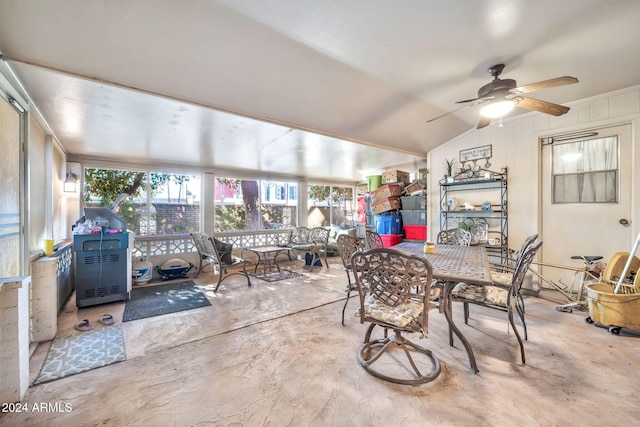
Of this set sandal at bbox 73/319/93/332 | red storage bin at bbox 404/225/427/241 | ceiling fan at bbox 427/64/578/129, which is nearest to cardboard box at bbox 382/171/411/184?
red storage bin at bbox 404/225/427/241

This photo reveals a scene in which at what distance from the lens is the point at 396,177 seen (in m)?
5.98

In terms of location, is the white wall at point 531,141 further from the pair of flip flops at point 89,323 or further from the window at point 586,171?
the pair of flip flops at point 89,323

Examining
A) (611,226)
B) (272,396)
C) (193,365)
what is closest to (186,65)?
(193,365)

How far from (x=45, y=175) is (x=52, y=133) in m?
0.57

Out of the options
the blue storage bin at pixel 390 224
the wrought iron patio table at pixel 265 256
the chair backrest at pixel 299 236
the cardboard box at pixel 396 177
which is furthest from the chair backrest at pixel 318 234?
the cardboard box at pixel 396 177

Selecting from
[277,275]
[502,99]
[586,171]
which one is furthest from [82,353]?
[586,171]

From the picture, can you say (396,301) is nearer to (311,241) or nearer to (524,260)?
(524,260)

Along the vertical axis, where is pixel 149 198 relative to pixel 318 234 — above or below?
above

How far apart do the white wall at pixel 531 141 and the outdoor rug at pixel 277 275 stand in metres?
3.63

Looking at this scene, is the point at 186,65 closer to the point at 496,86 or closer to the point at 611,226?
the point at 496,86

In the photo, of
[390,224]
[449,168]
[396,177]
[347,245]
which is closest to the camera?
[347,245]

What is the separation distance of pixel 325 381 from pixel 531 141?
4.26 metres

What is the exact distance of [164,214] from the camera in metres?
5.33

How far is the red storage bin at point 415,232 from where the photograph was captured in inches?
212
